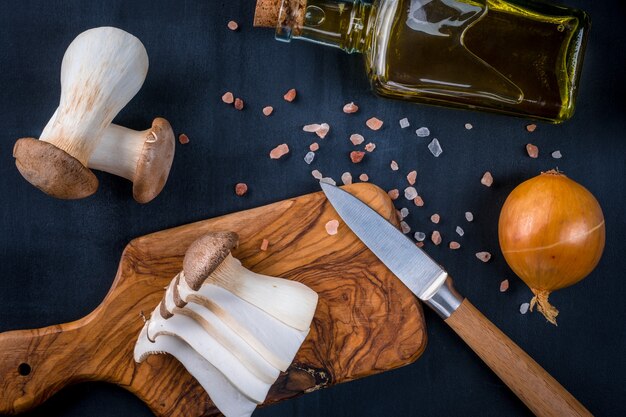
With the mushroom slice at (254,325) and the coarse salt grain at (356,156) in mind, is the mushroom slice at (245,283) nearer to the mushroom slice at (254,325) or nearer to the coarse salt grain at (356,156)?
the mushroom slice at (254,325)

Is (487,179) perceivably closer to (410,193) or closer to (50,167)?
(410,193)

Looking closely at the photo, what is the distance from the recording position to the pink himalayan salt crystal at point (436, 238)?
119 centimetres

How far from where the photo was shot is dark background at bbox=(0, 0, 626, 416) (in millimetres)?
1150

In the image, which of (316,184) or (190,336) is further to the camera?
(316,184)

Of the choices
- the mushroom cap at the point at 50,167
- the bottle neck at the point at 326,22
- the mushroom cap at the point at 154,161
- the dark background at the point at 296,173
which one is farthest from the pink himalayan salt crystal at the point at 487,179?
the mushroom cap at the point at 50,167

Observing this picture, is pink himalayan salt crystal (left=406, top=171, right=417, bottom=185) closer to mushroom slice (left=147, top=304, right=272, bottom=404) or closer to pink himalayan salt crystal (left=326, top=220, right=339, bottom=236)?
pink himalayan salt crystal (left=326, top=220, right=339, bottom=236)

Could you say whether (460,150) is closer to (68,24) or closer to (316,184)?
(316,184)

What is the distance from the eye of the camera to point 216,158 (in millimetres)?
1172

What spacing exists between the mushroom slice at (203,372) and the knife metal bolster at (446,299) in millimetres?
344

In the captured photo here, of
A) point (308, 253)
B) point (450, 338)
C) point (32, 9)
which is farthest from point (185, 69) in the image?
point (450, 338)

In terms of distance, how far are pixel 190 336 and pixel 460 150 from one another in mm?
572

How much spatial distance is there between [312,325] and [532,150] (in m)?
0.50

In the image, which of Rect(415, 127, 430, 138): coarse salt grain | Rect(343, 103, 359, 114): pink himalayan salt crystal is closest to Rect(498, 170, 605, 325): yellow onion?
Rect(415, 127, 430, 138): coarse salt grain

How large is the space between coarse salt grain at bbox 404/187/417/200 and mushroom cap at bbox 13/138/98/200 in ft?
1.76
